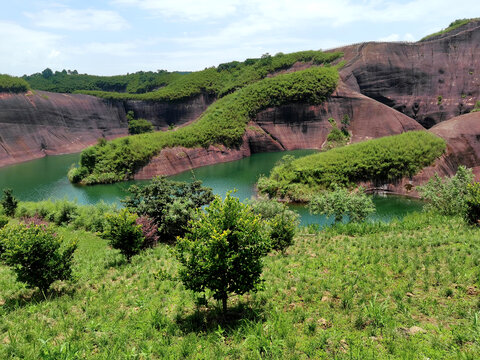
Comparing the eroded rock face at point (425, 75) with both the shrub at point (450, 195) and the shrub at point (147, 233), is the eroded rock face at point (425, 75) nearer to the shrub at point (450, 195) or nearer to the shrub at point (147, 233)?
the shrub at point (450, 195)

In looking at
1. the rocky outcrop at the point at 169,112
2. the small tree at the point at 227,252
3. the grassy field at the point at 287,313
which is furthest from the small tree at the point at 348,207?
the rocky outcrop at the point at 169,112

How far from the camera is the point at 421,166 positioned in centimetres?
3491

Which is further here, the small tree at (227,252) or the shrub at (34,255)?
the shrub at (34,255)

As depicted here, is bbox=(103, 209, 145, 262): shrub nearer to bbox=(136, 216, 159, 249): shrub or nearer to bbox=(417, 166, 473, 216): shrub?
bbox=(136, 216, 159, 249): shrub

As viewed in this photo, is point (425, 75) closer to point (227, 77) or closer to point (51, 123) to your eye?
point (227, 77)

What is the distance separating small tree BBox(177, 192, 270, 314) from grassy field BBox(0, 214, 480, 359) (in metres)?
1.04

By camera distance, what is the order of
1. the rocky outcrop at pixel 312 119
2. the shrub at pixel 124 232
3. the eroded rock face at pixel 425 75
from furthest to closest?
the eroded rock face at pixel 425 75, the rocky outcrop at pixel 312 119, the shrub at pixel 124 232

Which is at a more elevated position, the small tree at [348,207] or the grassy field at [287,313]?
the grassy field at [287,313]

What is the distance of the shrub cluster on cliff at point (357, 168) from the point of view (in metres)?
34.6

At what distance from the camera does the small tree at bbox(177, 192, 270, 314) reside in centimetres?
713

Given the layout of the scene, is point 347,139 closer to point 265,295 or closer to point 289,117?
point 289,117

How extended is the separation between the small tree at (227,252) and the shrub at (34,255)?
16.3 ft

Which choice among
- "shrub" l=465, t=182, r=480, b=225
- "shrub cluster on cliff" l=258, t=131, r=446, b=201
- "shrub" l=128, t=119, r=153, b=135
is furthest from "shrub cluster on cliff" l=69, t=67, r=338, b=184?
"shrub" l=465, t=182, r=480, b=225

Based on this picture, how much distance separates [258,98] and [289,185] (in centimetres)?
3388
